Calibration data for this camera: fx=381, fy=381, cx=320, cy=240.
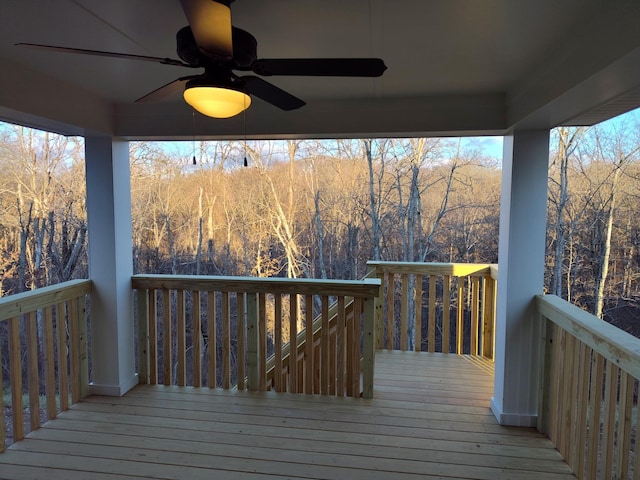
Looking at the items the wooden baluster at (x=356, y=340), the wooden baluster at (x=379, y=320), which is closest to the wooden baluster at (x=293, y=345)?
the wooden baluster at (x=356, y=340)

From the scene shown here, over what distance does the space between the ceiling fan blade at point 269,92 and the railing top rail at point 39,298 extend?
2081 millimetres

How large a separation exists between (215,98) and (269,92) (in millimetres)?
359

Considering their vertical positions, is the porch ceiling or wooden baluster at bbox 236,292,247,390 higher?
the porch ceiling

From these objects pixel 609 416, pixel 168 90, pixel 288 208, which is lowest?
pixel 609 416

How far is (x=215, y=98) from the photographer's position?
1499mm

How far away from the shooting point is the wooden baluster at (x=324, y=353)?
123 inches

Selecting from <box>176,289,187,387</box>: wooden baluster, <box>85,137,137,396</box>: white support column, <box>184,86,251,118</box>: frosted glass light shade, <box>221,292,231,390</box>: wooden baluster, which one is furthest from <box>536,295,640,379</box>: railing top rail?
<box>85,137,137,396</box>: white support column

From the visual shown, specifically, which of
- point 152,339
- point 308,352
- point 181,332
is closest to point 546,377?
point 308,352

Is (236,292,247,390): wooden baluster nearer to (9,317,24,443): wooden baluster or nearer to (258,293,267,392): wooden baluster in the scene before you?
(258,293,267,392): wooden baluster

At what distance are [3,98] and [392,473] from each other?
3111 millimetres

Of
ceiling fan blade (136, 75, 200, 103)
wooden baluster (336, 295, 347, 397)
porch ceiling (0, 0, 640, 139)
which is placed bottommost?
wooden baluster (336, 295, 347, 397)

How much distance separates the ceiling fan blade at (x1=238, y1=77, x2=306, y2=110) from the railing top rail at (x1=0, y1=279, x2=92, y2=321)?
208cm

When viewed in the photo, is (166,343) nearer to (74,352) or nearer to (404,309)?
(74,352)

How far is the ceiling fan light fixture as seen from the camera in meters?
1.48
